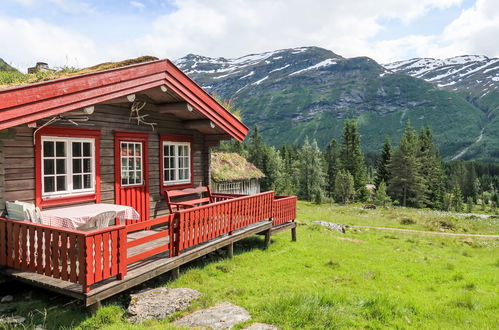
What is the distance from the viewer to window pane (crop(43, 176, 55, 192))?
26.1ft

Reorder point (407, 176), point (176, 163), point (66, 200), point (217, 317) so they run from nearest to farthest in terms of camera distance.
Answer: point (217, 317) → point (66, 200) → point (176, 163) → point (407, 176)

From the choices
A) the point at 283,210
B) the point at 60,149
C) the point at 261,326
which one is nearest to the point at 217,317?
the point at 261,326

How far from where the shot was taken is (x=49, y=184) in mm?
8031

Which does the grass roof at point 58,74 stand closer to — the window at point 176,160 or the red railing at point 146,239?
the window at point 176,160

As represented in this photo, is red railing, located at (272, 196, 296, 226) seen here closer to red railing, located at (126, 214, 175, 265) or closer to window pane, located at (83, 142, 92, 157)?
red railing, located at (126, 214, 175, 265)

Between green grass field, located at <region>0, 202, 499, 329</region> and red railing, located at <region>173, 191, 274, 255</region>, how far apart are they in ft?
2.88

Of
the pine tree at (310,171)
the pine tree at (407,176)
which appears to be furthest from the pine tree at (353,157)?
the pine tree at (310,171)

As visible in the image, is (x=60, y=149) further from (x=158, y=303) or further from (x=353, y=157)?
(x=353, y=157)

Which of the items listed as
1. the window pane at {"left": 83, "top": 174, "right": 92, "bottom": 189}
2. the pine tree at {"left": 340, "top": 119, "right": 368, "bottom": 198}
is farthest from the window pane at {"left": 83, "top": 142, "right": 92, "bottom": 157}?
the pine tree at {"left": 340, "top": 119, "right": 368, "bottom": 198}

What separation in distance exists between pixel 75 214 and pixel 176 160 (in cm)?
476

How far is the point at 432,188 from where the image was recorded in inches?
2729

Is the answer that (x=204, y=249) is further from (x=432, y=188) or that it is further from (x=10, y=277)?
(x=432, y=188)

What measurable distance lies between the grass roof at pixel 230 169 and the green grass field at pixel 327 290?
40.3 feet

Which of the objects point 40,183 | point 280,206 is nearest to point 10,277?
point 40,183
